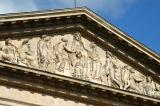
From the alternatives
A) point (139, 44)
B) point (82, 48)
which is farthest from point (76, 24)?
point (139, 44)

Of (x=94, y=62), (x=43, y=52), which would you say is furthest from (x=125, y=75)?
(x=43, y=52)

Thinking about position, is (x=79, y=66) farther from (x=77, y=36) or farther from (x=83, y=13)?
(x=83, y=13)

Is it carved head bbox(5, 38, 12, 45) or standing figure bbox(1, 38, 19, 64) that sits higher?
carved head bbox(5, 38, 12, 45)

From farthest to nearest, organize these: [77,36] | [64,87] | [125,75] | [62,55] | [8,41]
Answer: [125,75] < [77,36] < [62,55] < [64,87] < [8,41]

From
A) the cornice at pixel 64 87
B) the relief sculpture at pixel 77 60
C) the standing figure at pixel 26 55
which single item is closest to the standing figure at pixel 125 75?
the relief sculpture at pixel 77 60

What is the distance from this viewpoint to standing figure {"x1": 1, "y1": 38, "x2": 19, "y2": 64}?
2198 cm

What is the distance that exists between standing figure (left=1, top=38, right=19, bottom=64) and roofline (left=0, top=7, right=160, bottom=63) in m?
0.90

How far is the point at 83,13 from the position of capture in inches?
A: 969

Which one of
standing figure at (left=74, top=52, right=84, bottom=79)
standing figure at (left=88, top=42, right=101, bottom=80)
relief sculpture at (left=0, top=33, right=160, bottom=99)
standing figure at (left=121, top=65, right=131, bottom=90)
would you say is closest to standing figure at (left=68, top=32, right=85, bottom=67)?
relief sculpture at (left=0, top=33, right=160, bottom=99)

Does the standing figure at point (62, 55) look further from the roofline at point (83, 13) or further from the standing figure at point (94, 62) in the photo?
the roofline at point (83, 13)

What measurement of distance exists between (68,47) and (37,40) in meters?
1.34

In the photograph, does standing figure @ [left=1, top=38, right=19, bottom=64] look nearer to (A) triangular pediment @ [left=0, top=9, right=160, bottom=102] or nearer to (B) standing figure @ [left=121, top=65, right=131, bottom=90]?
(A) triangular pediment @ [left=0, top=9, right=160, bottom=102]

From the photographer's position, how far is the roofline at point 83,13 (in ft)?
74.0

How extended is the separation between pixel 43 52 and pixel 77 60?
4.98ft
